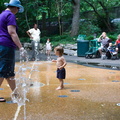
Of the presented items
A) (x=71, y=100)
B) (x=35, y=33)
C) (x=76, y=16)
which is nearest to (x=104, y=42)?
(x=35, y=33)

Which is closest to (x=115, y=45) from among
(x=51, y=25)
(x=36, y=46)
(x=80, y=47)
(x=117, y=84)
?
(x=80, y=47)

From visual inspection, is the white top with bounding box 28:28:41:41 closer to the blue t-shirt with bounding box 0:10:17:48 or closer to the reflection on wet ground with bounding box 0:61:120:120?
the reflection on wet ground with bounding box 0:61:120:120

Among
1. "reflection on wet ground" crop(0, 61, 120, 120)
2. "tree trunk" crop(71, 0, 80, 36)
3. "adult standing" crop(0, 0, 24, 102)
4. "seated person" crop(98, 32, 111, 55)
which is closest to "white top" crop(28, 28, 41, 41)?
"seated person" crop(98, 32, 111, 55)

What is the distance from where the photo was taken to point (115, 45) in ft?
42.6

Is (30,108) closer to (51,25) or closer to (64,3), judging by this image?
(64,3)

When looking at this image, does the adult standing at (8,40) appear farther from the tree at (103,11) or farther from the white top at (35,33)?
the tree at (103,11)

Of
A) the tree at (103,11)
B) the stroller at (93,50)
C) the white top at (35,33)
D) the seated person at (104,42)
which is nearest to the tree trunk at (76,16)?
the tree at (103,11)

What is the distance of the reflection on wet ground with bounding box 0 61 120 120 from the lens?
377 centimetres

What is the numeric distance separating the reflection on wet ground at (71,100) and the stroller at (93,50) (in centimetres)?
670

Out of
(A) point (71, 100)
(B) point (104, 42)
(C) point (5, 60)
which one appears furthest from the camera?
(B) point (104, 42)

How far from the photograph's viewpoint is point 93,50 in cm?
1395

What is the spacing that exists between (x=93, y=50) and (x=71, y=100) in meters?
9.52

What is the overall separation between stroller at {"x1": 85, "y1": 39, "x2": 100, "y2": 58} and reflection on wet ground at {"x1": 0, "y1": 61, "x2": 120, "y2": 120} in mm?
6697

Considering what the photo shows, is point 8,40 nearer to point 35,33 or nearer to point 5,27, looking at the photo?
point 5,27
